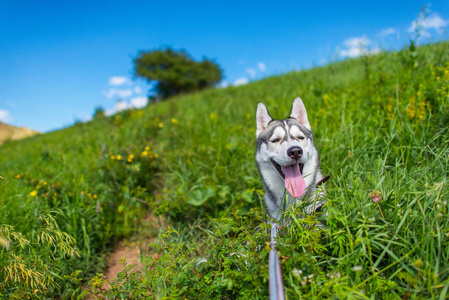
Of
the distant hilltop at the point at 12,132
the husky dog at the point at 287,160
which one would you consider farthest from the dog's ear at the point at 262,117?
the distant hilltop at the point at 12,132

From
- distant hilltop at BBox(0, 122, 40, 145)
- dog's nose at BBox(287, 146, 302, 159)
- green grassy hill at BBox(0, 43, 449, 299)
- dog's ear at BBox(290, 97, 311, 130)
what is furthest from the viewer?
distant hilltop at BBox(0, 122, 40, 145)

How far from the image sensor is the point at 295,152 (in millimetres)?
2484

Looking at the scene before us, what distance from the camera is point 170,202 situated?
11.4 ft

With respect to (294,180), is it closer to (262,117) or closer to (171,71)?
(262,117)

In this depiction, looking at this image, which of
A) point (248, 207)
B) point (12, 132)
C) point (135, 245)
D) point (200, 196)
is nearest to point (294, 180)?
point (248, 207)

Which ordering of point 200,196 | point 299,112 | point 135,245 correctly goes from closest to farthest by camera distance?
point 299,112
point 200,196
point 135,245

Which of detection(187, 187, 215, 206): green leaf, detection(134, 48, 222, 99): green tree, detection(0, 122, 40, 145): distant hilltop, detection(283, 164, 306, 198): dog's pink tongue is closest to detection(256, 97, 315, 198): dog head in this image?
detection(283, 164, 306, 198): dog's pink tongue

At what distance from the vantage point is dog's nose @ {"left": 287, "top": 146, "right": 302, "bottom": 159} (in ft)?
8.12

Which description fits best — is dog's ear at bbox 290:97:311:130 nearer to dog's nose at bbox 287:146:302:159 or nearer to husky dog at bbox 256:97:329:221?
husky dog at bbox 256:97:329:221

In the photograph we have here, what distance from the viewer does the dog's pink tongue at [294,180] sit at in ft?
→ 8.19

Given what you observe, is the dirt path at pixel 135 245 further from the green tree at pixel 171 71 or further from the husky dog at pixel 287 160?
the green tree at pixel 171 71

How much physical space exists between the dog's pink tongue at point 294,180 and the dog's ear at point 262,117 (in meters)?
0.83

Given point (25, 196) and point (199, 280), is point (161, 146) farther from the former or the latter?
point (199, 280)

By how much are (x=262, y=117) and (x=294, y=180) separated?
104 centimetres
